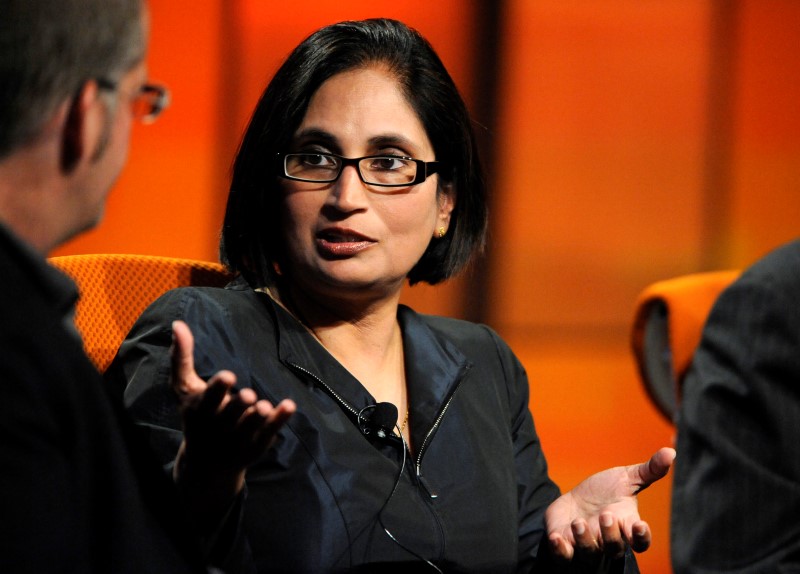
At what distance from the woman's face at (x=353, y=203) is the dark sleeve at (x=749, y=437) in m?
0.84

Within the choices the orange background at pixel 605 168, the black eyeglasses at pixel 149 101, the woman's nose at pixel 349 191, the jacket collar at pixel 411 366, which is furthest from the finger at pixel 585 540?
the orange background at pixel 605 168

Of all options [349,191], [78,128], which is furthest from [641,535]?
[78,128]

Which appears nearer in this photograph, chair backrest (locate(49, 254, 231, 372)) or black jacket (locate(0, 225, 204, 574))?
black jacket (locate(0, 225, 204, 574))

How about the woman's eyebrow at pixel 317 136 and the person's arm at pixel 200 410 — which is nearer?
the person's arm at pixel 200 410

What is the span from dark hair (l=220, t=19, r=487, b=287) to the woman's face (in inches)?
1.0

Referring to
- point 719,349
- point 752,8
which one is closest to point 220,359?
point 719,349

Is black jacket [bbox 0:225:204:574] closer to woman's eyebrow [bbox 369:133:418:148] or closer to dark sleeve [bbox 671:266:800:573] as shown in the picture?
dark sleeve [bbox 671:266:800:573]

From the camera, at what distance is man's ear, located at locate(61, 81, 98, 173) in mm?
1006

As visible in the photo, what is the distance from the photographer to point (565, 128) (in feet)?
13.7

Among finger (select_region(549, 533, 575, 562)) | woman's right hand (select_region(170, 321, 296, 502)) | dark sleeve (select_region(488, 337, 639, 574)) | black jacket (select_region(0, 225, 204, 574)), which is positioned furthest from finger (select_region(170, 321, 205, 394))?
dark sleeve (select_region(488, 337, 639, 574))

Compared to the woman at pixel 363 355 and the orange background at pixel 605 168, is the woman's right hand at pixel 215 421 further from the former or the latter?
the orange background at pixel 605 168

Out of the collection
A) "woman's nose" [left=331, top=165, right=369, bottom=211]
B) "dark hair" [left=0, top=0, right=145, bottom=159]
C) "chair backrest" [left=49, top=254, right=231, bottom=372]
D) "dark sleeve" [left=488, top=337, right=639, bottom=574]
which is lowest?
"dark sleeve" [left=488, top=337, right=639, bottom=574]

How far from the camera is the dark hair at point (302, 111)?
1.92 m

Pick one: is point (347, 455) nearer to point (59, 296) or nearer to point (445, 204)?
point (445, 204)
